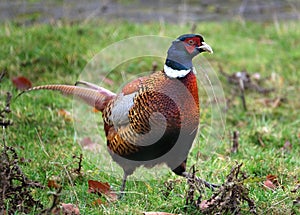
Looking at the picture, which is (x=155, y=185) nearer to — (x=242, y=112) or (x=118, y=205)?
(x=118, y=205)

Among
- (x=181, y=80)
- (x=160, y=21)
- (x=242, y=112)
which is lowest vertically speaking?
(x=242, y=112)

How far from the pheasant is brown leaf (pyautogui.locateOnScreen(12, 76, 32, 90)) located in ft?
5.46

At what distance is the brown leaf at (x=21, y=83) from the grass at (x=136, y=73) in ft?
0.21

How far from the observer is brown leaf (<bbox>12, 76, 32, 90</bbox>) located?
15.4 ft

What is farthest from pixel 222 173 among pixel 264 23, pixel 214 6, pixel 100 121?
pixel 214 6

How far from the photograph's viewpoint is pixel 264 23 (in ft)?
24.1

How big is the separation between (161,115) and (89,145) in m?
1.24

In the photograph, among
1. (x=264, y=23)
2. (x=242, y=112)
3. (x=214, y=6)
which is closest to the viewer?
(x=242, y=112)

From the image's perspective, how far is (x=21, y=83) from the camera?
4.71 m

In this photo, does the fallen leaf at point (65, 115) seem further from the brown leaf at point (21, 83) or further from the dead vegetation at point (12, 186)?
the dead vegetation at point (12, 186)

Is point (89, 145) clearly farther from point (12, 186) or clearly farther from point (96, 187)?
point (12, 186)

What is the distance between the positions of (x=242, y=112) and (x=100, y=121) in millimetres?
1315

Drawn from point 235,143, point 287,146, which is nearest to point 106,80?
point 235,143

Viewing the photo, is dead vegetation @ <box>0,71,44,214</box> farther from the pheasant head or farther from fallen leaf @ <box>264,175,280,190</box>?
fallen leaf @ <box>264,175,280,190</box>
